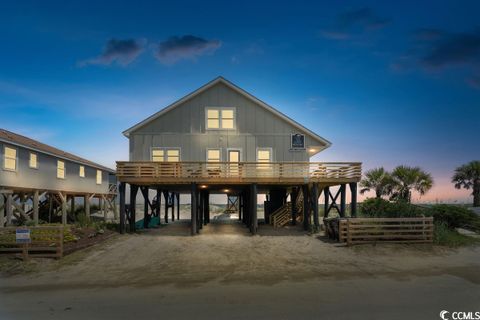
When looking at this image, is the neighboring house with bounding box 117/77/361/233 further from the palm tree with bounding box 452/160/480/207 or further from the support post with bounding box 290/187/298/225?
the palm tree with bounding box 452/160/480/207

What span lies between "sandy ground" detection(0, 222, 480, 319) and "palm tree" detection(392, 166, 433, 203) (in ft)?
56.5

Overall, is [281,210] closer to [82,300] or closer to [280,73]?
[280,73]

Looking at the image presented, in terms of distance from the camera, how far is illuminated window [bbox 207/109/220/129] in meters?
24.3

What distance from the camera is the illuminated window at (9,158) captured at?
68.3ft

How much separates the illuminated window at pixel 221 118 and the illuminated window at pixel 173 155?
2940mm

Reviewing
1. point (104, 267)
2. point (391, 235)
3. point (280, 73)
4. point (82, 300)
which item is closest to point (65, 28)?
point (280, 73)

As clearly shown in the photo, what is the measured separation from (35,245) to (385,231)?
16207 mm

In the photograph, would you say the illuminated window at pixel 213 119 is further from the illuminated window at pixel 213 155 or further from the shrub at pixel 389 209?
the shrub at pixel 389 209

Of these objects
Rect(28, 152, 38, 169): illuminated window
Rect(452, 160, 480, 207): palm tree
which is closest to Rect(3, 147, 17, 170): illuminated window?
Rect(28, 152, 38, 169): illuminated window

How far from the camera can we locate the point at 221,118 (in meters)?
24.4

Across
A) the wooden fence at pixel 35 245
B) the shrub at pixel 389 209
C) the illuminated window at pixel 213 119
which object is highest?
the illuminated window at pixel 213 119

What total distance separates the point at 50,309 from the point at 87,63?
2011cm

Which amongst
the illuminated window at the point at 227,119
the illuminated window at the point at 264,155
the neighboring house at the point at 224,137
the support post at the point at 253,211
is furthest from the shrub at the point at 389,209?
the illuminated window at the point at 227,119

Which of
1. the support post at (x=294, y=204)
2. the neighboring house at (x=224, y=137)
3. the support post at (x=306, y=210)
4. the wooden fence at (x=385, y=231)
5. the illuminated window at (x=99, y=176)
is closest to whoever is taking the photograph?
the wooden fence at (x=385, y=231)
